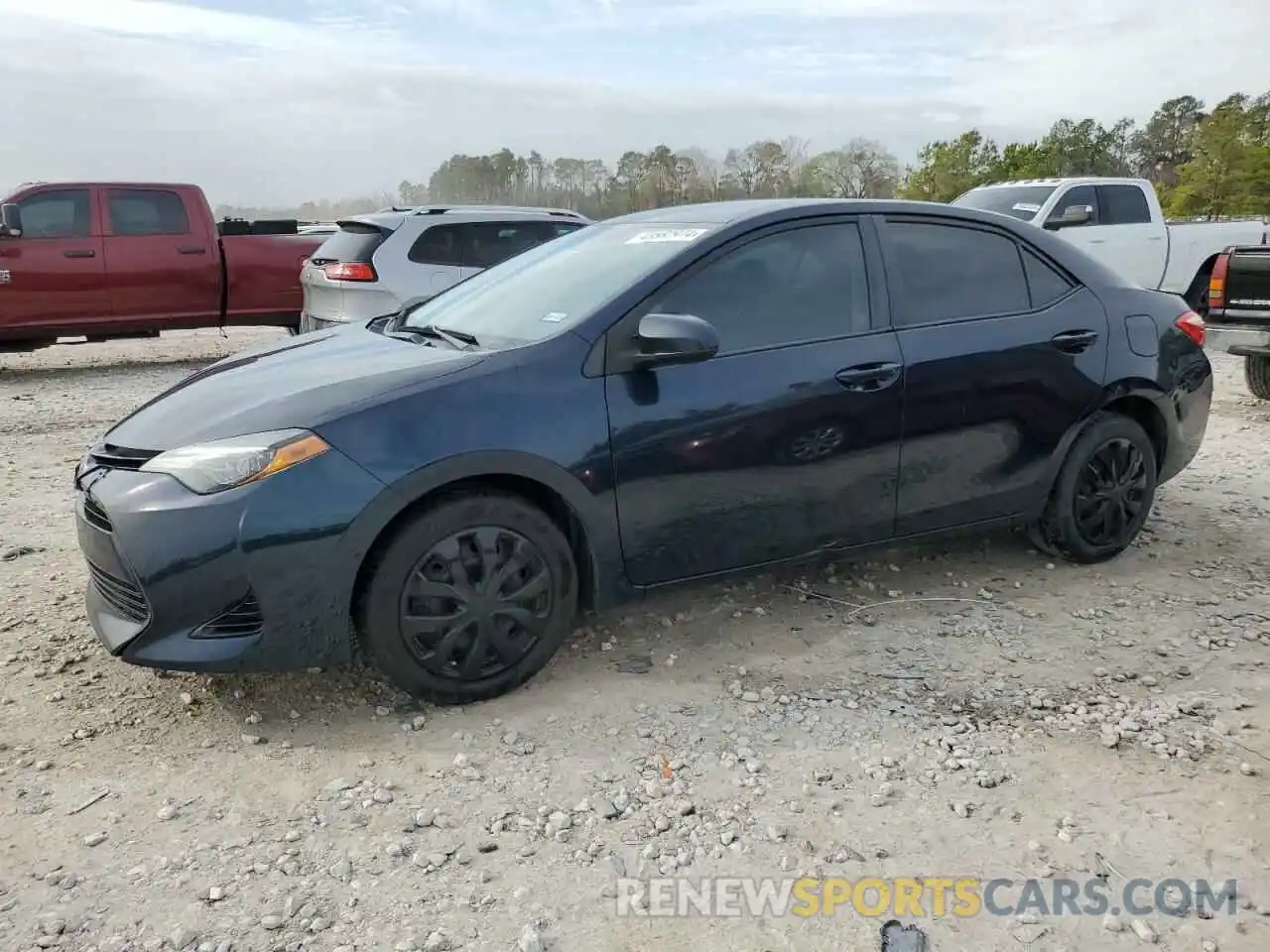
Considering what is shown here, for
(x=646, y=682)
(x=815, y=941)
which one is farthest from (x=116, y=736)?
(x=815, y=941)

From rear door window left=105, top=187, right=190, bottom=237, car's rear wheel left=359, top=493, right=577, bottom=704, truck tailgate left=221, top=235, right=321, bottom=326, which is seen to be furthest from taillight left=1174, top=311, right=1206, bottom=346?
rear door window left=105, top=187, right=190, bottom=237

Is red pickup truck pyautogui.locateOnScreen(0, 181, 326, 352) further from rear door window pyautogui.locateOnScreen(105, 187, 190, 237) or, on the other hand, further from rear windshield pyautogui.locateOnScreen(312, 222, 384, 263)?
rear windshield pyautogui.locateOnScreen(312, 222, 384, 263)

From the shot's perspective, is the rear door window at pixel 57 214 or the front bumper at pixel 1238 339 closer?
the front bumper at pixel 1238 339

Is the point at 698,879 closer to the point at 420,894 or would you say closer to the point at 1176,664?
the point at 420,894

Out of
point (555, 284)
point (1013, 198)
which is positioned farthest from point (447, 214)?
point (1013, 198)

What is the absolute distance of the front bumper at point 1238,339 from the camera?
7.62m

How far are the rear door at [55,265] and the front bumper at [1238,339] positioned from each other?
10281 millimetres

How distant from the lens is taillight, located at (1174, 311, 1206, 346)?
466cm

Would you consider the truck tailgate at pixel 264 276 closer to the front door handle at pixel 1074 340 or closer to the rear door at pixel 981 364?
the rear door at pixel 981 364

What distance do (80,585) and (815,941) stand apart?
3397mm

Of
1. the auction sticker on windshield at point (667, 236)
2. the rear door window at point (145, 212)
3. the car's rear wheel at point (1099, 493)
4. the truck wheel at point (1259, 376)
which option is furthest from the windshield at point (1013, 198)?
the auction sticker on windshield at point (667, 236)

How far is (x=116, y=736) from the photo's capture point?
3.13 meters

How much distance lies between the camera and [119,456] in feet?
10.5

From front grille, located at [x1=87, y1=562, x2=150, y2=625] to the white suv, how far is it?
524cm
